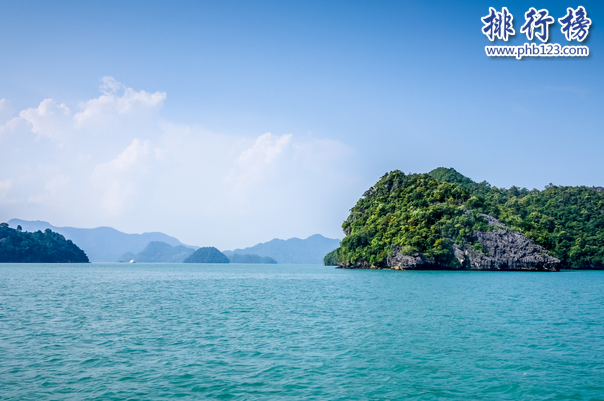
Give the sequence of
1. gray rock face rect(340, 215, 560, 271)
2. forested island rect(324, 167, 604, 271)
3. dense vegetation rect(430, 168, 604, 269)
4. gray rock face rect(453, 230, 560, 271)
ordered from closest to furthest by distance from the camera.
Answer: gray rock face rect(453, 230, 560, 271) → gray rock face rect(340, 215, 560, 271) → forested island rect(324, 167, 604, 271) → dense vegetation rect(430, 168, 604, 269)

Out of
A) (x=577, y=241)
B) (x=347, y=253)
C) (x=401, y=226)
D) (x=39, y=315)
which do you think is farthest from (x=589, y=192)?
(x=39, y=315)

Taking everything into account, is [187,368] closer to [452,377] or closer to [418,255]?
[452,377]

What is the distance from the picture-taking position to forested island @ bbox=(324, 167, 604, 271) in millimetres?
106500

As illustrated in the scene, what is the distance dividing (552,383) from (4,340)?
23.0 meters

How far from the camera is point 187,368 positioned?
49.9ft

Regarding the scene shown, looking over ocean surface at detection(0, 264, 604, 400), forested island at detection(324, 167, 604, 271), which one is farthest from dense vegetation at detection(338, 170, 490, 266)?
ocean surface at detection(0, 264, 604, 400)

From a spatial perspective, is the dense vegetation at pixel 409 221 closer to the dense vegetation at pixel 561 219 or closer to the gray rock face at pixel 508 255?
the gray rock face at pixel 508 255

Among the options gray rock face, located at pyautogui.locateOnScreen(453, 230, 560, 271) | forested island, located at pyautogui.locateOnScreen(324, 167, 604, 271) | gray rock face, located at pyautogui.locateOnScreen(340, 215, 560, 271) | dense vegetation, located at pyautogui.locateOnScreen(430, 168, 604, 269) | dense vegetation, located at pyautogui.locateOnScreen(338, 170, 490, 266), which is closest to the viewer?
gray rock face, located at pyautogui.locateOnScreen(453, 230, 560, 271)

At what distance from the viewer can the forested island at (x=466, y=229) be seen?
10650 centimetres

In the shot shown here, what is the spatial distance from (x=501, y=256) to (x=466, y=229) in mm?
10766

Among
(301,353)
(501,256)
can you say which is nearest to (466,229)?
(501,256)

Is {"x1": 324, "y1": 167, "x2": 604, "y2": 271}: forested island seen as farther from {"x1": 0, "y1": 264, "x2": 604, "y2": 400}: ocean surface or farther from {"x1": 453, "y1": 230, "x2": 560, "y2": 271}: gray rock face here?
{"x1": 0, "y1": 264, "x2": 604, "y2": 400}: ocean surface

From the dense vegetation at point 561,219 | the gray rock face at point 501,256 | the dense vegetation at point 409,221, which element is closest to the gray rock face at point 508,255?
the gray rock face at point 501,256

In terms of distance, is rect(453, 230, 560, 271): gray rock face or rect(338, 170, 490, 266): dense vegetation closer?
rect(453, 230, 560, 271): gray rock face
